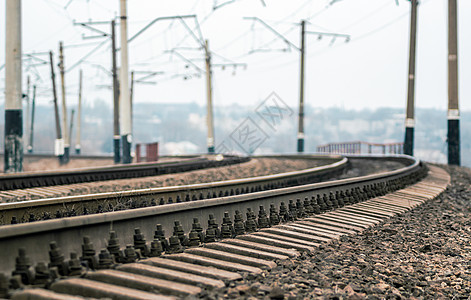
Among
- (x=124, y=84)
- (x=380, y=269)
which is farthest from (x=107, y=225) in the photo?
(x=124, y=84)

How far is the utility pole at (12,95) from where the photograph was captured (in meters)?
15.8

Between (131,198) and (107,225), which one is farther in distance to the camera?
(131,198)

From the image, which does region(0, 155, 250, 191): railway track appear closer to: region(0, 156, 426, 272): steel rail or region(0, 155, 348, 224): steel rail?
region(0, 155, 348, 224): steel rail

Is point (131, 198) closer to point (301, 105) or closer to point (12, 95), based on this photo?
point (12, 95)

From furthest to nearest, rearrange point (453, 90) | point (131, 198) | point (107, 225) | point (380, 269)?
1. point (453, 90)
2. point (131, 198)
3. point (380, 269)
4. point (107, 225)

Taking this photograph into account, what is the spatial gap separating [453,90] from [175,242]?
20984 millimetres

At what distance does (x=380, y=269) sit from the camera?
5121 mm

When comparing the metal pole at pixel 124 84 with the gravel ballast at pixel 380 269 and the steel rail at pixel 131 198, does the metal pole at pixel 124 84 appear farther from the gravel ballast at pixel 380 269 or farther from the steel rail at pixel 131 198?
the gravel ballast at pixel 380 269

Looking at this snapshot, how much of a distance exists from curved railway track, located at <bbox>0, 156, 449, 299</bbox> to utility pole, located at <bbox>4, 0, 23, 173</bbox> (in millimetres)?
11423

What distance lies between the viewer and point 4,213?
6.34 metres

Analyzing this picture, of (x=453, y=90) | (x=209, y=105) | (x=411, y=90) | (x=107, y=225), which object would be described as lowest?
(x=107, y=225)

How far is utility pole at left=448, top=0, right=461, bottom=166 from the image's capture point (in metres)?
22.7

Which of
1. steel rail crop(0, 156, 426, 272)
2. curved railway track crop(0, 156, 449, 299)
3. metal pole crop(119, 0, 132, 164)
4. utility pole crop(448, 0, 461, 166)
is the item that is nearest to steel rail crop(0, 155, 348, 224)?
steel rail crop(0, 156, 426, 272)

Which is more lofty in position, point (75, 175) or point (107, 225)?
point (107, 225)
